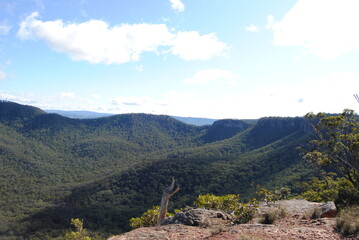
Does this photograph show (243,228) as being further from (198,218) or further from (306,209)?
(306,209)

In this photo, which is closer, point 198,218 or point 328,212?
point 328,212

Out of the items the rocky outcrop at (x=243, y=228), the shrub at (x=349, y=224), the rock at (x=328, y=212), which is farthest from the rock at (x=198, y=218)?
the shrub at (x=349, y=224)

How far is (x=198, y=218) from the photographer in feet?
37.0

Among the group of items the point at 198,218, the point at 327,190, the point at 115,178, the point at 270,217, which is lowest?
the point at 115,178

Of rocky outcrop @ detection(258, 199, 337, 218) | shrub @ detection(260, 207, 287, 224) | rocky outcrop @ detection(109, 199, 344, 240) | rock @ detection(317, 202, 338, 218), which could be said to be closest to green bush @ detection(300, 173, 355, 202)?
rocky outcrop @ detection(258, 199, 337, 218)

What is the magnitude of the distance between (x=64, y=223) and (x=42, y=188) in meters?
46.5

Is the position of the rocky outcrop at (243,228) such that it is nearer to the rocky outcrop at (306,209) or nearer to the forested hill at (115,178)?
the rocky outcrop at (306,209)

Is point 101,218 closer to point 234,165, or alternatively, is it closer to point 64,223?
point 64,223

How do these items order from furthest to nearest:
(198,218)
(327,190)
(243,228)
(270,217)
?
(327,190) < (198,218) < (270,217) < (243,228)

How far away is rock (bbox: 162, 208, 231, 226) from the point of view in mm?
10992

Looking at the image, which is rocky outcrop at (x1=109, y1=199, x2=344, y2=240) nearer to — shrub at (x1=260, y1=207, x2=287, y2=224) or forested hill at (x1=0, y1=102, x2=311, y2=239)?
shrub at (x1=260, y1=207, x2=287, y2=224)

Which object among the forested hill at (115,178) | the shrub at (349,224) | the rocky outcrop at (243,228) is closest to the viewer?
the shrub at (349,224)

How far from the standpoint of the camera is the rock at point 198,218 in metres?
11.0

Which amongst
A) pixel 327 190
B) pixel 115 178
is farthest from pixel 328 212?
pixel 115 178
